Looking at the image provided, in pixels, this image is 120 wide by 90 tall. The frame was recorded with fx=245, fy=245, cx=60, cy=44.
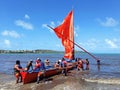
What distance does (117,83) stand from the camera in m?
23.3

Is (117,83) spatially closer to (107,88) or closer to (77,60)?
(107,88)

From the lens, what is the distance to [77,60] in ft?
119

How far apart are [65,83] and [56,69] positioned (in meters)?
6.69

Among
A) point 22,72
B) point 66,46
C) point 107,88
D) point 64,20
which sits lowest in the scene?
point 107,88

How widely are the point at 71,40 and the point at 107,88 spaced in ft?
50.0

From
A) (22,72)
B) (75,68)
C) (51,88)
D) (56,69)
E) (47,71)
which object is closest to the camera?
(51,88)

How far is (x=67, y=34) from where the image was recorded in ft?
115

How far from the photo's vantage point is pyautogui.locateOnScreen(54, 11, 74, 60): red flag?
Answer: 34.2 m

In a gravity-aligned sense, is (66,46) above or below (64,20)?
below

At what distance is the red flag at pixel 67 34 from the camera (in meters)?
34.2

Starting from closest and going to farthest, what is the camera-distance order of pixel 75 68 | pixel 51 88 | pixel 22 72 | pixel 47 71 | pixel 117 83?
1. pixel 51 88
2. pixel 22 72
3. pixel 117 83
4. pixel 47 71
5. pixel 75 68

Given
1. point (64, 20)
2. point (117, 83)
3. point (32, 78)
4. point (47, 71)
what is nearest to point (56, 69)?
point (47, 71)

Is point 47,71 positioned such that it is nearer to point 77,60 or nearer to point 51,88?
point 51,88

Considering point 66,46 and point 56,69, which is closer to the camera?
point 56,69
